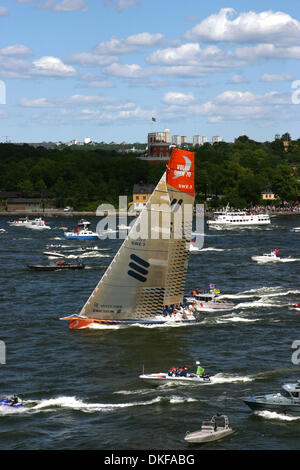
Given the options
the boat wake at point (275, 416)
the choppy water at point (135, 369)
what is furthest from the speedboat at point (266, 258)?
the boat wake at point (275, 416)

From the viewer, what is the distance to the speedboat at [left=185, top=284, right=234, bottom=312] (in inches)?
3388

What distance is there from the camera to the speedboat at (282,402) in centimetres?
5350

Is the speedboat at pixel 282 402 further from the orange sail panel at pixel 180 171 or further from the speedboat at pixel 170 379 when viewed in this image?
the orange sail panel at pixel 180 171

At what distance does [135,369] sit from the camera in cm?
6469

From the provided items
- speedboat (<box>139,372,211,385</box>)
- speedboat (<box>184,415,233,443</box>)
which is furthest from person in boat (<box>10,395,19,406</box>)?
speedboat (<box>184,415,233,443</box>)

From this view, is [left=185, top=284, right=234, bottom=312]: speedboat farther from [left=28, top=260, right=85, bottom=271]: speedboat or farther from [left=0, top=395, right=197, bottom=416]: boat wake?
[left=28, top=260, right=85, bottom=271]: speedboat

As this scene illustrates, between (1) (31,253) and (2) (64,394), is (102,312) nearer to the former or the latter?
(2) (64,394)

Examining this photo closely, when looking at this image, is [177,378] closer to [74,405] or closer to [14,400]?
[74,405]

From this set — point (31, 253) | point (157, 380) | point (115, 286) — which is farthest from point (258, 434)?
point (31, 253)

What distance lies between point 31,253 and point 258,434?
103m

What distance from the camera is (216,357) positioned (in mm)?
68188

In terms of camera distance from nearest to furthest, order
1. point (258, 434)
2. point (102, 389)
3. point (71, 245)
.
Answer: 1. point (258, 434)
2. point (102, 389)
3. point (71, 245)

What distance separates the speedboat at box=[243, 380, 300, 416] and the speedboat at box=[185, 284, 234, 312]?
94.7ft
